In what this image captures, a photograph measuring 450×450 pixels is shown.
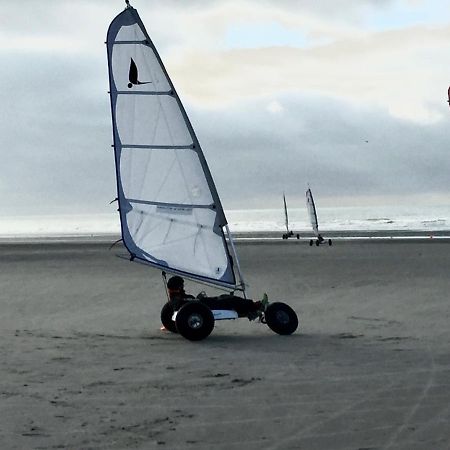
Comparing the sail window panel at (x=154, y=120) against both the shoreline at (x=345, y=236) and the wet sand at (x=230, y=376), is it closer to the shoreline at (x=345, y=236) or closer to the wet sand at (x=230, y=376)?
the wet sand at (x=230, y=376)

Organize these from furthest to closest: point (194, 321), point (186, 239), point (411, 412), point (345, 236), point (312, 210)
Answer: point (345, 236), point (312, 210), point (186, 239), point (194, 321), point (411, 412)

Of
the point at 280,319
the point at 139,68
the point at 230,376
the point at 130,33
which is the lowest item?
the point at 230,376

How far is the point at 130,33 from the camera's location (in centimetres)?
1415

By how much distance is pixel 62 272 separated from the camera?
28406mm

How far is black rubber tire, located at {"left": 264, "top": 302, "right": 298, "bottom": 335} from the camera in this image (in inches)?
537

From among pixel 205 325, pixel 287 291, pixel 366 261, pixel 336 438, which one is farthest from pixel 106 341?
pixel 366 261

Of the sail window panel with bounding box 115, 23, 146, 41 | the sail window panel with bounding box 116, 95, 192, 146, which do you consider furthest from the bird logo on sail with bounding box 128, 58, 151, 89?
the sail window panel with bounding box 115, 23, 146, 41

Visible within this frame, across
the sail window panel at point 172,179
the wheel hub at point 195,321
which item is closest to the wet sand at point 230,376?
the wheel hub at point 195,321

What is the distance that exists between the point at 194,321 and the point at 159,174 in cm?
252

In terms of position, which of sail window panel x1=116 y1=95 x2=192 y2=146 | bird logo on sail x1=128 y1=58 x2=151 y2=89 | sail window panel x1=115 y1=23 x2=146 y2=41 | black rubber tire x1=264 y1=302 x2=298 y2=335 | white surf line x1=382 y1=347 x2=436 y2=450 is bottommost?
white surf line x1=382 y1=347 x2=436 y2=450

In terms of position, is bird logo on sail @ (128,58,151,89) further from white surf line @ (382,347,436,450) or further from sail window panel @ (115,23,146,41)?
white surf line @ (382,347,436,450)

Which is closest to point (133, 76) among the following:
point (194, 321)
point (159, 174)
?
point (159, 174)

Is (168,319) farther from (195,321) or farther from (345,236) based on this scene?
(345,236)

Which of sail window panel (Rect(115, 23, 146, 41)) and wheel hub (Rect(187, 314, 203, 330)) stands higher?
sail window panel (Rect(115, 23, 146, 41))
